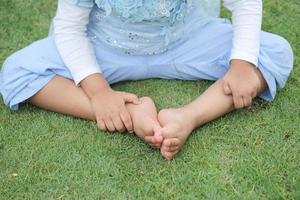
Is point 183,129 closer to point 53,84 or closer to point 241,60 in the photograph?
point 241,60

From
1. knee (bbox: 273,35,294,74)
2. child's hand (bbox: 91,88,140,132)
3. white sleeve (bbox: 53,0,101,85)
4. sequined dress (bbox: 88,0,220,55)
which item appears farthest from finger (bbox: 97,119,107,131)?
knee (bbox: 273,35,294,74)

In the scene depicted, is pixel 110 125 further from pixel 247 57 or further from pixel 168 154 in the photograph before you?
pixel 247 57

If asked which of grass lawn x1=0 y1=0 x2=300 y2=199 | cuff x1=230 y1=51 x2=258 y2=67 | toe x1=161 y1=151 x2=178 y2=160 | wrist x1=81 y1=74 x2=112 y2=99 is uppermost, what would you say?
cuff x1=230 y1=51 x2=258 y2=67

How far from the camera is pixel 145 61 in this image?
165cm

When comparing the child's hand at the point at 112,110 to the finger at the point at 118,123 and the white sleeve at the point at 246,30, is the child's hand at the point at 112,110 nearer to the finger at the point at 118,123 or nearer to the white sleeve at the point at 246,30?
the finger at the point at 118,123

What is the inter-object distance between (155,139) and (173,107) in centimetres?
23

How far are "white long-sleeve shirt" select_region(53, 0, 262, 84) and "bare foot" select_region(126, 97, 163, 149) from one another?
162mm

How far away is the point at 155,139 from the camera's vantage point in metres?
1.37

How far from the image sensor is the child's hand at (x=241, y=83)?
1491mm

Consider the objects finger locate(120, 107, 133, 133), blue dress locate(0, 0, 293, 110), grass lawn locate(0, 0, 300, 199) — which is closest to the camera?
grass lawn locate(0, 0, 300, 199)

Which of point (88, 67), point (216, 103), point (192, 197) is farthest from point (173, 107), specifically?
point (192, 197)

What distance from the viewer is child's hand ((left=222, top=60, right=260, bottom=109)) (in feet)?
4.89

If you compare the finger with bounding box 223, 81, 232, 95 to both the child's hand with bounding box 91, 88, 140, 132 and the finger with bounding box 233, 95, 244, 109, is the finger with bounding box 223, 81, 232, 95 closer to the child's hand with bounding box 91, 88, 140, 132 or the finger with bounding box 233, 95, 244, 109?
the finger with bounding box 233, 95, 244, 109

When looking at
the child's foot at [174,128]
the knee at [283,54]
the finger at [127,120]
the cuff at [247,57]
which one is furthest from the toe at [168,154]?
the knee at [283,54]
